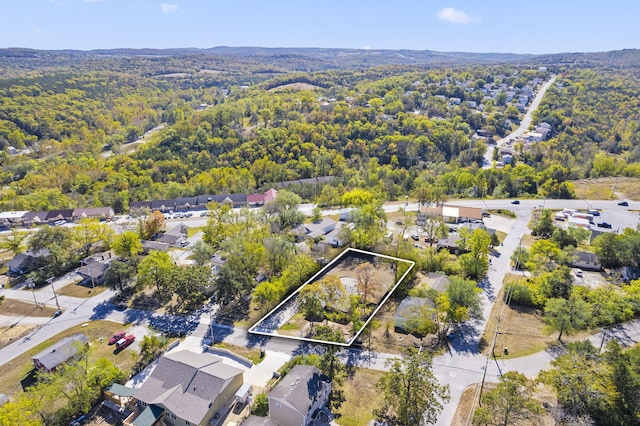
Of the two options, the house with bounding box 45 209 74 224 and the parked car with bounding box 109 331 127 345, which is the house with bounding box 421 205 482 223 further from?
the house with bounding box 45 209 74 224

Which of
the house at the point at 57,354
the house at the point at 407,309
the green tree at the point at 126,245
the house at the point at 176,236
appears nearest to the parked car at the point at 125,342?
the house at the point at 57,354

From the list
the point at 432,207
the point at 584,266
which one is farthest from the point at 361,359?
the point at 432,207

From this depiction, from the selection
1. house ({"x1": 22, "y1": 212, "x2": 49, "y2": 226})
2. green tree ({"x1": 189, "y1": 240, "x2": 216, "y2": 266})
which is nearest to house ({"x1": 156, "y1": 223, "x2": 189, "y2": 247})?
green tree ({"x1": 189, "y1": 240, "x2": 216, "y2": 266})

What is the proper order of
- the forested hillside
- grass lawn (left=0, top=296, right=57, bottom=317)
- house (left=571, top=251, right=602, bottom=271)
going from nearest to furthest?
1. grass lawn (left=0, top=296, right=57, bottom=317)
2. house (left=571, top=251, right=602, bottom=271)
3. the forested hillside

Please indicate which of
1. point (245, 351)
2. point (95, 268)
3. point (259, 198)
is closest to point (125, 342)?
point (245, 351)

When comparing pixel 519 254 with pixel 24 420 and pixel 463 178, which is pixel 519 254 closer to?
pixel 463 178

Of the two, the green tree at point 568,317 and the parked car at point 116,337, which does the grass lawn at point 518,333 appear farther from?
the parked car at point 116,337

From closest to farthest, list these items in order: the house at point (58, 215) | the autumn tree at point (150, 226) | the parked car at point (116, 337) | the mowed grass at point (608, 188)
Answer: the parked car at point (116, 337), the autumn tree at point (150, 226), the house at point (58, 215), the mowed grass at point (608, 188)
